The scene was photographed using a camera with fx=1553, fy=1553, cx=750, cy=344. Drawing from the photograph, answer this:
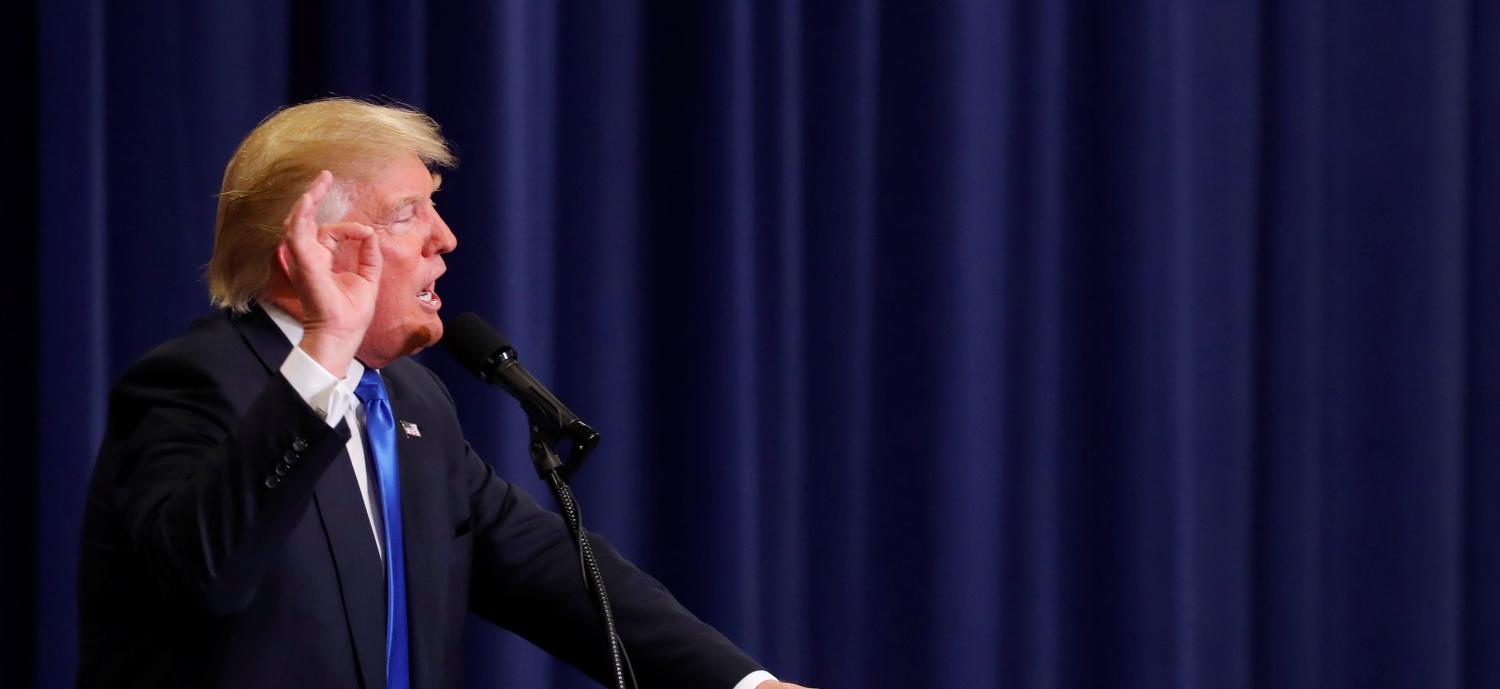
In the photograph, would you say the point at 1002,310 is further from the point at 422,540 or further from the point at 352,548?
the point at 352,548

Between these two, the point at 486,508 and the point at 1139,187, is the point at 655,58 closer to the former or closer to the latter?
the point at 1139,187

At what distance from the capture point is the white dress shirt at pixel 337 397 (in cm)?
134

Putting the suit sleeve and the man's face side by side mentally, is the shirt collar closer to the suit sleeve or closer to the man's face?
the man's face

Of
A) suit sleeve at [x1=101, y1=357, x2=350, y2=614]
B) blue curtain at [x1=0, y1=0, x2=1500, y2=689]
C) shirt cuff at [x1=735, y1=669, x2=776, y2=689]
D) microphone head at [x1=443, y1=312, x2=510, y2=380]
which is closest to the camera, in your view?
suit sleeve at [x1=101, y1=357, x2=350, y2=614]

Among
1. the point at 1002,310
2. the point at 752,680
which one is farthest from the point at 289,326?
the point at 1002,310

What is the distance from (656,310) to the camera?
2.73m

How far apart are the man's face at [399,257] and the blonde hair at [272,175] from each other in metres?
0.02

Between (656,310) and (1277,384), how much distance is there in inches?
47.5

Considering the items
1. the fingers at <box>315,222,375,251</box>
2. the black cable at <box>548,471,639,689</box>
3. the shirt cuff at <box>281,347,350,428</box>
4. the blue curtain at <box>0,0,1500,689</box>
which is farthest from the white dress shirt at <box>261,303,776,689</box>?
the blue curtain at <box>0,0,1500,689</box>

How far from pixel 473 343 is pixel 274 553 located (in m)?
0.31

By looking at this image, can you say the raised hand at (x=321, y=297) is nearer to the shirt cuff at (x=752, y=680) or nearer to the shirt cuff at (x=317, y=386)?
the shirt cuff at (x=317, y=386)

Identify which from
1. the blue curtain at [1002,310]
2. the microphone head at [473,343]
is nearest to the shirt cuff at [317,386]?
the microphone head at [473,343]

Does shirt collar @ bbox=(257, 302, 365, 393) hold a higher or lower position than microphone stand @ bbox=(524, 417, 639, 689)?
higher

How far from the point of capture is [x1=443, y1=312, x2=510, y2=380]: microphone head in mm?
1544
